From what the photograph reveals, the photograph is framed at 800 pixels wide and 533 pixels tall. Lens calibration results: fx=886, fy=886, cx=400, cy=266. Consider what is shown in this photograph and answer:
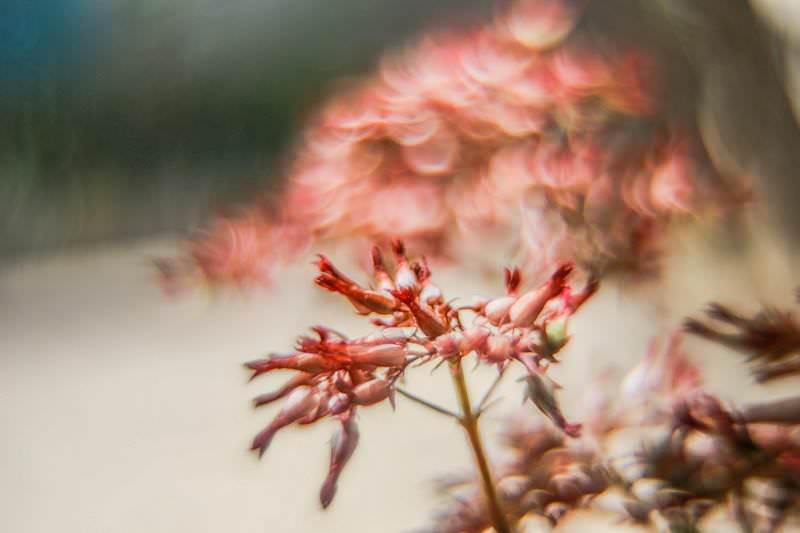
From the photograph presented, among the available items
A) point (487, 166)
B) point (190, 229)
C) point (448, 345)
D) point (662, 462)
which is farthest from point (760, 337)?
point (190, 229)

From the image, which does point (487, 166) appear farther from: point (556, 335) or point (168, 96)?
point (168, 96)

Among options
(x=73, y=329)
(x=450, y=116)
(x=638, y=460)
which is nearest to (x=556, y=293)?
(x=638, y=460)

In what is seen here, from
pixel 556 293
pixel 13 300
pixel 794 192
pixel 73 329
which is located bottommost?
pixel 556 293

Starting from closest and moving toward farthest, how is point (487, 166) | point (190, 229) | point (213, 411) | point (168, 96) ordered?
point (487, 166) → point (190, 229) → point (213, 411) → point (168, 96)

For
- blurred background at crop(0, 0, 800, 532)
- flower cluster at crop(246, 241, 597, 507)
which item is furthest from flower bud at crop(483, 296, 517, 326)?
blurred background at crop(0, 0, 800, 532)

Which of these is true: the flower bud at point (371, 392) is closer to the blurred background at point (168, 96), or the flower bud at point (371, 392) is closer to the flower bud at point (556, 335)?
the flower bud at point (556, 335)

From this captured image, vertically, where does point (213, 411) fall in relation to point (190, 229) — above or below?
below

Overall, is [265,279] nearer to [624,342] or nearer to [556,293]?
[556,293]

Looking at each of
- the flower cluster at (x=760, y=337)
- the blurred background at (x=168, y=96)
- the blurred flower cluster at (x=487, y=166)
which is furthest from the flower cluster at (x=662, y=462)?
the blurred background at (x=168, y=96)
